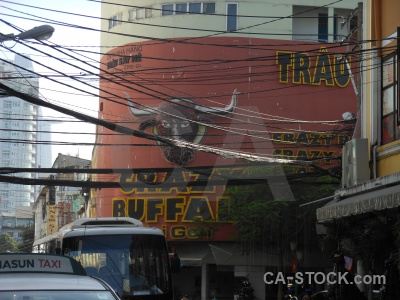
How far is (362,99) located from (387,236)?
5.08 metres

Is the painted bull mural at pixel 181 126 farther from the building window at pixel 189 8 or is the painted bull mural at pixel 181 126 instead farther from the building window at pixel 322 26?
the building window at pixel 322 26

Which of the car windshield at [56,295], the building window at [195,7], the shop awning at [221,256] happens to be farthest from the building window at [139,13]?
the car windshield at [56,295]

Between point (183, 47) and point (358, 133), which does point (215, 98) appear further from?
point (358, 133)

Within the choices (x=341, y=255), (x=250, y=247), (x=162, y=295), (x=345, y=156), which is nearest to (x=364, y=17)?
(x=345, y=156)

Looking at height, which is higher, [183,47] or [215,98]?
[183,47]

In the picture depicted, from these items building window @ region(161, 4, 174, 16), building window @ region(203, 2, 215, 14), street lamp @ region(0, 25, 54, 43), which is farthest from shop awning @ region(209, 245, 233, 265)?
street lamp @ region(0, 25, 54, 43)

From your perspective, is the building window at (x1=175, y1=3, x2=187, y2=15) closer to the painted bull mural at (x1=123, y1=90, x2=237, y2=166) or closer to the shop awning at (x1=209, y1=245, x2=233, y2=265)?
the painted bull mural at (x1=123, y1=90, x2=237, y2=166)

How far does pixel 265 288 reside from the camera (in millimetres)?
39062

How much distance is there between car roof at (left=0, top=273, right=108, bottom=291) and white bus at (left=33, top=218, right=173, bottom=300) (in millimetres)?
7302

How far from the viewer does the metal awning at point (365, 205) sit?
1302cm

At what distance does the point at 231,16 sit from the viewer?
136 ft

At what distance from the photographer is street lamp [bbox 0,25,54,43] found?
14664 millimetres

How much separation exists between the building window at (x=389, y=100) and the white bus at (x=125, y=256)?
5.35 metres

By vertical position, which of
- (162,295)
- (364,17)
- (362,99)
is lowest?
(162,295)
